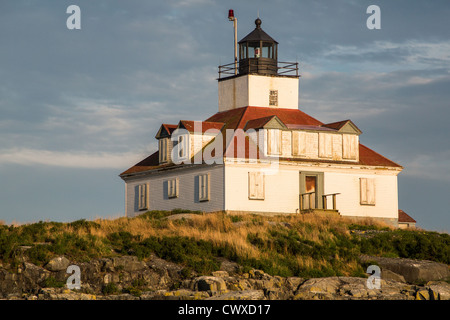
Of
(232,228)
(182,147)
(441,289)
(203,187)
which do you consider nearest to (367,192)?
(203,187)

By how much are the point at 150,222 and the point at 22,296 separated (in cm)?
1041

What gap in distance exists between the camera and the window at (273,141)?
145 feet

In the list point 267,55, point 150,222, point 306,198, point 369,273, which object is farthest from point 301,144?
point 369,273

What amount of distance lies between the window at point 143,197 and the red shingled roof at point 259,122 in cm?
98

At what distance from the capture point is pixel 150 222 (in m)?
37.6

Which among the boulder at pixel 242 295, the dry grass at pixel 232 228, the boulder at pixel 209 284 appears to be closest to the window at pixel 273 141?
the dry grass at pixel 232 228

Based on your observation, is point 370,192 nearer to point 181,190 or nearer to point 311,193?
point 311,193

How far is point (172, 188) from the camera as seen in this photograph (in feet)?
150

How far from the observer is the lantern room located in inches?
1961

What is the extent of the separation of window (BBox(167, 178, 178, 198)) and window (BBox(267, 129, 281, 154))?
206 inches

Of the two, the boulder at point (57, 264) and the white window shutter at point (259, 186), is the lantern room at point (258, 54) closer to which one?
the white window shutter at point (259, 186)

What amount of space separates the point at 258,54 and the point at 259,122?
20.8 ft

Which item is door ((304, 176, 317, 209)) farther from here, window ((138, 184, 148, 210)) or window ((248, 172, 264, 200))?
window ((138, 184, 148, 210))

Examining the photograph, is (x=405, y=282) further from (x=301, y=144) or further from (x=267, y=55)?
(x=267, y=55)
